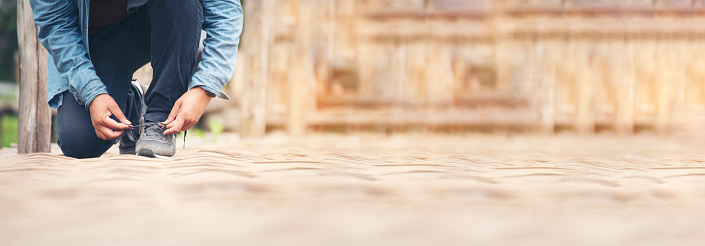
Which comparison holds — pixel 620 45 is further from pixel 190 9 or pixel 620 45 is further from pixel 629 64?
pixel 190 9

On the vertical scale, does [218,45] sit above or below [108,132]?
above

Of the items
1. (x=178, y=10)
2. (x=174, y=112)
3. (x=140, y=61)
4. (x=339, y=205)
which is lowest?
(x=339, y=205)

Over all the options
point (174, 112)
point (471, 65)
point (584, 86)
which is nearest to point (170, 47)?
point (174, 112)

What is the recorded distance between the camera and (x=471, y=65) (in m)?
3.28

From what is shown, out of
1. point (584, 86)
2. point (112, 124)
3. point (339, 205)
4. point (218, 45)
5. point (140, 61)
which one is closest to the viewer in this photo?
point (339, 205)

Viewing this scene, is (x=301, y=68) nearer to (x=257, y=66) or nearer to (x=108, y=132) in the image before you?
(x=257, y=66)

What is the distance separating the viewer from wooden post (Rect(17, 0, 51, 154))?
1815 millimetres

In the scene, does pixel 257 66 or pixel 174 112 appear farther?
pixel 257 66

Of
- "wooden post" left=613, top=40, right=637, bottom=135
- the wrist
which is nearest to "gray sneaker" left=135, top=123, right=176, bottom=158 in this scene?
the wrist

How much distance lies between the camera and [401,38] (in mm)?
3264

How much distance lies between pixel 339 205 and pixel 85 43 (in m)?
0.90

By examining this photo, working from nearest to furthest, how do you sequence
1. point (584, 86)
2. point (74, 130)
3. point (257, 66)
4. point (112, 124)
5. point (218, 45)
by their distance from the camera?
point (112, 124), point (218, 45), point (74, 130), point (257, 66), point (584, 86)

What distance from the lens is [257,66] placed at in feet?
10.2

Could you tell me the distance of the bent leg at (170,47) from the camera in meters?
1.32
